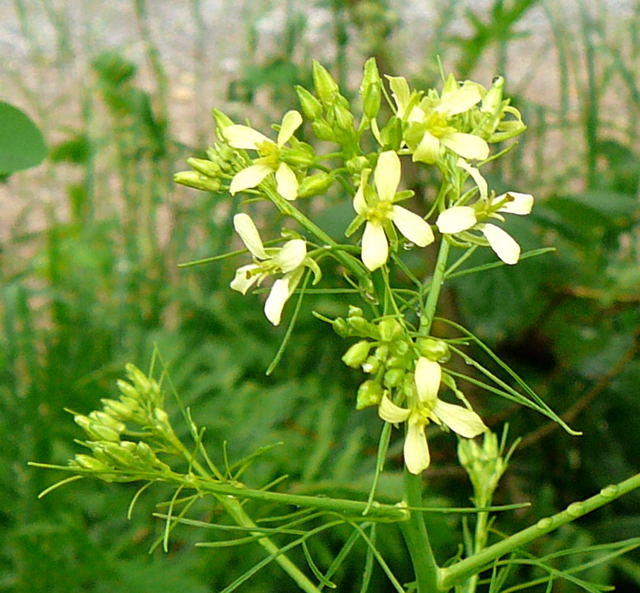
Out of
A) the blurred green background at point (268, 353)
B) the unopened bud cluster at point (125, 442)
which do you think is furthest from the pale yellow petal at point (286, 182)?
the blurred green background at point (268, 353)

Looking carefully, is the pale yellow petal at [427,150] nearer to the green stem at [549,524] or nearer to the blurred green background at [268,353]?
the green stem at [549,524]

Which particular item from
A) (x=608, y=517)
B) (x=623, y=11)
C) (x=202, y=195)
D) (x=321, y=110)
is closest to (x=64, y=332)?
(x=202, y=195)

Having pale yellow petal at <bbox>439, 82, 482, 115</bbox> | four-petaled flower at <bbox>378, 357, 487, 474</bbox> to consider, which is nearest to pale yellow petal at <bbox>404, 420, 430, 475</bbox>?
four-petaled flower at <bbox>378, 357, 487, 474</bbox>

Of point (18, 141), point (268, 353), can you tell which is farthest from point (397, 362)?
point (268, 353)

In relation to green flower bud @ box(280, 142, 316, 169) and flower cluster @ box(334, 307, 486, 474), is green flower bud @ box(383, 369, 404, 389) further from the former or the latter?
green flower bud @ box(280, 142, 316, 169)

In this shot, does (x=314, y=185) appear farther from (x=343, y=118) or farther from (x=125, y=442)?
(x=125, y=442)

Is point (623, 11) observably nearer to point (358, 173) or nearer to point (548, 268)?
point (548, 268)
